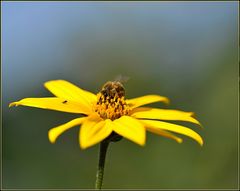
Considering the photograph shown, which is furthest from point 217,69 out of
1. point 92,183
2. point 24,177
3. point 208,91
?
point 24,177

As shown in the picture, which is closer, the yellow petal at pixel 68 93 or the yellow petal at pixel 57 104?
the yellow petal at pixel 57 104

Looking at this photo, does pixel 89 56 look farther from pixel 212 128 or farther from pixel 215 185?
pixel 215 185

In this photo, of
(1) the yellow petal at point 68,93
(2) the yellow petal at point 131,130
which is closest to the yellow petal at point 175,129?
(2) the yellow petal at point 131,130

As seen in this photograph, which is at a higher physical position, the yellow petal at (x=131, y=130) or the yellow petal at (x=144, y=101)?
the yellow petal at (x=144, y=101)

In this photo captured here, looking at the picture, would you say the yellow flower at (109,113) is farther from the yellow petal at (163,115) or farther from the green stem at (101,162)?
the green stem at (101,162)

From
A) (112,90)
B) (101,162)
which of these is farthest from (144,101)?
(101,162)

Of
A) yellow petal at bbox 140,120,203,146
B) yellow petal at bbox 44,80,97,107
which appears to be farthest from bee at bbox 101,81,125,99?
yellow petal at bbox 140,120,203,146

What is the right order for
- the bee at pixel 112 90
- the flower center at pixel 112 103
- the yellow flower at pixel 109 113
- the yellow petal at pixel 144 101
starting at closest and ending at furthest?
the yellow flower at pixel 109 113
the flower center at pixel 112 103
the bee at pixel 112 90
the yellow petal at pixel 144 101

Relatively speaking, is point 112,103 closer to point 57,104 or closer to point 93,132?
point 57,104
